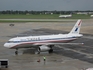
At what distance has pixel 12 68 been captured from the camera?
40.9 metres

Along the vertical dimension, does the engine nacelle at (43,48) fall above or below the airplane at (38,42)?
below

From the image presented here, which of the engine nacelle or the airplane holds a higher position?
the airplane

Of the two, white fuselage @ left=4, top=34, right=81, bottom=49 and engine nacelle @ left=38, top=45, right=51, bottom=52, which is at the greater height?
white fuselage @ left=4, top=34, right=81, bottom=49

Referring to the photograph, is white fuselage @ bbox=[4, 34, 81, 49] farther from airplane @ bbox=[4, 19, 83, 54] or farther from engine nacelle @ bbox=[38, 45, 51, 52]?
engine nacelle @ bbox=[38, 45, 51, 52]

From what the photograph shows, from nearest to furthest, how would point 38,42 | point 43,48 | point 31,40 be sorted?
1. point 43,48
2. point 31,40
3. point 38,42

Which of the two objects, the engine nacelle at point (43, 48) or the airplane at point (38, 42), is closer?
the engine nacelle at point (43, 48)

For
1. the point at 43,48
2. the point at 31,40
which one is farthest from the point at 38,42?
the point at 43,48

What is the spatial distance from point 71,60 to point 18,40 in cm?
1338

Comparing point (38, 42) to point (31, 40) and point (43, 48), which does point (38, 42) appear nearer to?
point (31, 40)

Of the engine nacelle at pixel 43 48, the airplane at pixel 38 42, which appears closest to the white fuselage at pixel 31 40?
the airplane at pixel 38 42

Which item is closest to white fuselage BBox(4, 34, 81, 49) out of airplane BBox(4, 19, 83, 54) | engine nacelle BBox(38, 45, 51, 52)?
airplane BBox(4, 19, 83, 54)

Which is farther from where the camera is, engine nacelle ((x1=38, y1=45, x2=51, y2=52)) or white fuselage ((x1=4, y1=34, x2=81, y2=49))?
white fuselage ((x1=4, y1=34, x2=81, y2=49))

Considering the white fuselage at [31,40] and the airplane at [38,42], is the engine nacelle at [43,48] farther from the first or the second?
the white fuselage at [31,40]

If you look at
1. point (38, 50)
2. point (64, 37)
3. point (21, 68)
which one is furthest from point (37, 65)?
point (64, 37)
